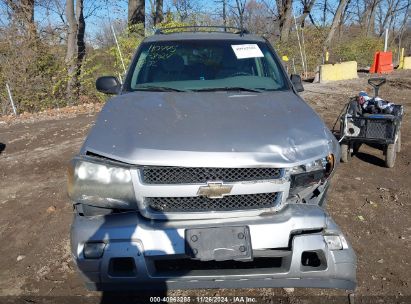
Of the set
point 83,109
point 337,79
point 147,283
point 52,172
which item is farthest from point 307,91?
point 147,283

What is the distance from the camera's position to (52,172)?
5.48m

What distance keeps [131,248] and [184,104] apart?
1278mm

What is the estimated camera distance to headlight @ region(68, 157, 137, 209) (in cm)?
224

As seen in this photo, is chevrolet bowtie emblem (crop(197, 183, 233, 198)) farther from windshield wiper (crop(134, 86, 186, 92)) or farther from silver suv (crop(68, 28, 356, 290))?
windshield wiper (crop(134, 86, 186, 92))

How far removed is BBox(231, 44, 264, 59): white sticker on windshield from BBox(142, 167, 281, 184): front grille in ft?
6.69

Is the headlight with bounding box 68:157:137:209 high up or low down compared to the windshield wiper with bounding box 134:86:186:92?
down

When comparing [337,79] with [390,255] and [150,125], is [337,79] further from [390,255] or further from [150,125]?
[150,125]

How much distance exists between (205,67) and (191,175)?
1871mm

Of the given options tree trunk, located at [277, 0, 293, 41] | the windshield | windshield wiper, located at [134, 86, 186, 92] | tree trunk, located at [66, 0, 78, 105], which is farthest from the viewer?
tree trunk, located at [277, 0, 293, 41]

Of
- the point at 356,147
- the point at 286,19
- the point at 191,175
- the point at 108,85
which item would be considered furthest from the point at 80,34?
the point at 191,175

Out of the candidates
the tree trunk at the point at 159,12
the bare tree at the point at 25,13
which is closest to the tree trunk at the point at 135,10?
the tree trunk at the point at 159,12

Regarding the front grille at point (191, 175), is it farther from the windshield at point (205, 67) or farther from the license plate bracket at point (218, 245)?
the windshield at point (205, 67)

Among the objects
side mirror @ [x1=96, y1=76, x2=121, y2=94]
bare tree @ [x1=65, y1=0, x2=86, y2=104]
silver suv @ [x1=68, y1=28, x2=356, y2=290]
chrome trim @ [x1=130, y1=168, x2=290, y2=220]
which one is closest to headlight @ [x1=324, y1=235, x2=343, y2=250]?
silver suv @ [x1=68, y1=28, x2=356, y2=290]

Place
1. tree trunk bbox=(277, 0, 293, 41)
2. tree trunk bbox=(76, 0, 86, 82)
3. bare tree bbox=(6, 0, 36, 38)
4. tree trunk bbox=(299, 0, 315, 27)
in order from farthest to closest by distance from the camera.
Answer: tree trunk bbox=(299, 0, 315, 27) < tree trunk bbox=(277, 0, 293, 41) < tree trunk bbox=(76, 0, 86, 82) < bare tree bbox=(6, 0, 36, 38)
